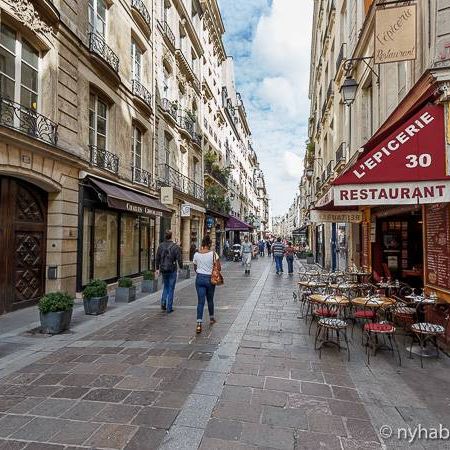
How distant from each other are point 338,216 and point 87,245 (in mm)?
7629

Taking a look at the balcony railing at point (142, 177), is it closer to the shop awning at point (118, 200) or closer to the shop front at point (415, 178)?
the shop awning at point (118, 200)

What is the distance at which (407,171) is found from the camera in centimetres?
515

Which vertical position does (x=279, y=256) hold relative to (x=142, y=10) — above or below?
below

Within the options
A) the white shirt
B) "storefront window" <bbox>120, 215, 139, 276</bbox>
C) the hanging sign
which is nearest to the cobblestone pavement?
the white shirt

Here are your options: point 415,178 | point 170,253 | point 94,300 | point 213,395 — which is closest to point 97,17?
point 170,253

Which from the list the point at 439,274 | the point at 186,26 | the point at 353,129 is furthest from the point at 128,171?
the point at 186,26

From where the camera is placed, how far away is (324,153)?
72.4ft

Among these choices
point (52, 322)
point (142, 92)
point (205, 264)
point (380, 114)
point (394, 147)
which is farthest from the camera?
point (142, 92)

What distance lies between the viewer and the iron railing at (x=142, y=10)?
13.7 m

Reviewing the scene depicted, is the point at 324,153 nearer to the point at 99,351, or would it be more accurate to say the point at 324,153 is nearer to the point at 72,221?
the point at 72,221

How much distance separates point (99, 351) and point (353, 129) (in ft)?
37.1

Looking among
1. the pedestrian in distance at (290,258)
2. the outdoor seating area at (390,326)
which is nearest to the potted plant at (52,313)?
the outdoor seating area at (390,326)

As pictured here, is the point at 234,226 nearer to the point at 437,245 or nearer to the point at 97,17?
the point at 97,17

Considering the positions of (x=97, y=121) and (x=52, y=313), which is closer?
(x=52, y=313)
